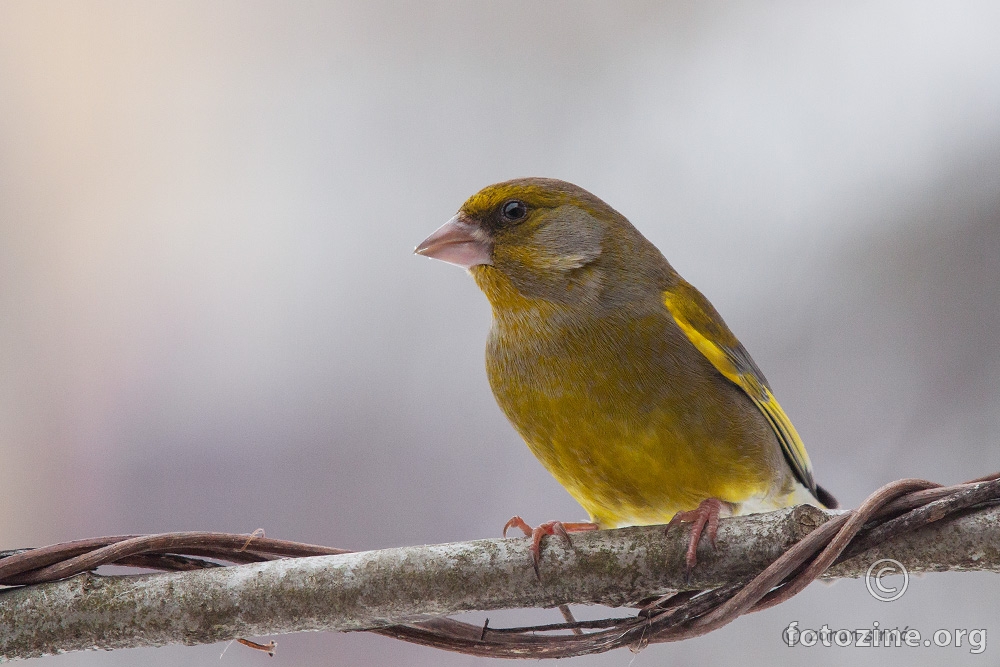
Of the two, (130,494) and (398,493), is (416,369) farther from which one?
(130,494)

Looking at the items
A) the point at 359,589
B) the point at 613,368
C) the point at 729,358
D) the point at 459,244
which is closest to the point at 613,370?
the point at 613,368

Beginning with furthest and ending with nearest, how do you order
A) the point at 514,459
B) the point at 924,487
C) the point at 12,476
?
the point at 514,459 → the point at 12,476 → the point at 924,487

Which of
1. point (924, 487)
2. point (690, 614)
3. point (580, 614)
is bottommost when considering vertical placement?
point (580, 614)

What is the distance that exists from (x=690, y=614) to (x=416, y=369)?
1.81 metres

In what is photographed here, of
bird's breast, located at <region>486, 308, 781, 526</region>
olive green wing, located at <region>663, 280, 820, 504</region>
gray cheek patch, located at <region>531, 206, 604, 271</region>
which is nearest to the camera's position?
bird's breast, located at <region>486, 308, 781, 526</region>

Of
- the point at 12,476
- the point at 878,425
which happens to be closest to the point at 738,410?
the point at 878,425

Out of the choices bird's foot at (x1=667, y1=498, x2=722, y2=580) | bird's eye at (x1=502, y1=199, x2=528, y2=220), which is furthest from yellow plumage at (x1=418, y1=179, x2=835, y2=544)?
bird's foot at (x1=667, y1=498, x2=722, y2=580)

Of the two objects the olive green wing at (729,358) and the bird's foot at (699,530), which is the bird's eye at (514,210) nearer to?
the olive green wing at (729,358)

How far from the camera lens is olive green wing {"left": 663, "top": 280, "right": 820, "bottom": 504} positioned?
188 cm

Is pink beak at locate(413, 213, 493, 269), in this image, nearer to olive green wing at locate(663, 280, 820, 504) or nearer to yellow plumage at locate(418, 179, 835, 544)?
yellow plumage at locate(418, 179, 835, 544)

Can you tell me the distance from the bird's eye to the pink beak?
70mm

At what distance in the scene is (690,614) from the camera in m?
1.22

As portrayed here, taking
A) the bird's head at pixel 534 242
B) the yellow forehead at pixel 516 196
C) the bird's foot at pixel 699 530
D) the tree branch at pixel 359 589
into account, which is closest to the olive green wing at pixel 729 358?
the bird's head at pixel 534 242

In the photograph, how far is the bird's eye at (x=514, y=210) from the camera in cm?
203
